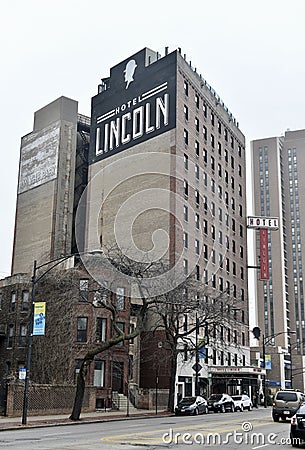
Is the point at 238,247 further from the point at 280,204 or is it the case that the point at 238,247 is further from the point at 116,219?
the point at 280,204

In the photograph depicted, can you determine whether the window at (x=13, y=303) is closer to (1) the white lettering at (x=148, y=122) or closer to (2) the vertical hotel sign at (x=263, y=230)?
(1) the white lettering at (x=148, y=122)

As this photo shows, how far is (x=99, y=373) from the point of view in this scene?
50.5m

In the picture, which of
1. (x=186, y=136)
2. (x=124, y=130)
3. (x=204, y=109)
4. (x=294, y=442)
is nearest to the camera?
(x=294, y=442)

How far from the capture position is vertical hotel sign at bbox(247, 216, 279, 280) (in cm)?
8050

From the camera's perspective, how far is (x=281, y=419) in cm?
3234

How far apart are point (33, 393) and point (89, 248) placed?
120ft

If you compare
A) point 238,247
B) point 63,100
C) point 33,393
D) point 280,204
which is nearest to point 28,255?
point 63,100

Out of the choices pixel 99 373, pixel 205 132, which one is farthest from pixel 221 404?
pixel 205 132

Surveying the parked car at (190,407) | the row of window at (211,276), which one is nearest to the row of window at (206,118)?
the row of window at (211,276)

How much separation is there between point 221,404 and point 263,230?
40.1 metres

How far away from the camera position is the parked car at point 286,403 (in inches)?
1217

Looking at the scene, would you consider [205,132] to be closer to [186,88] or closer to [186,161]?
[186,88]

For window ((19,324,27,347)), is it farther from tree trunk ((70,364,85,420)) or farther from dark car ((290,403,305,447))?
dark car ((290,403,305,447))

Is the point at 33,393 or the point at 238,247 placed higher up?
the point at 238,247
